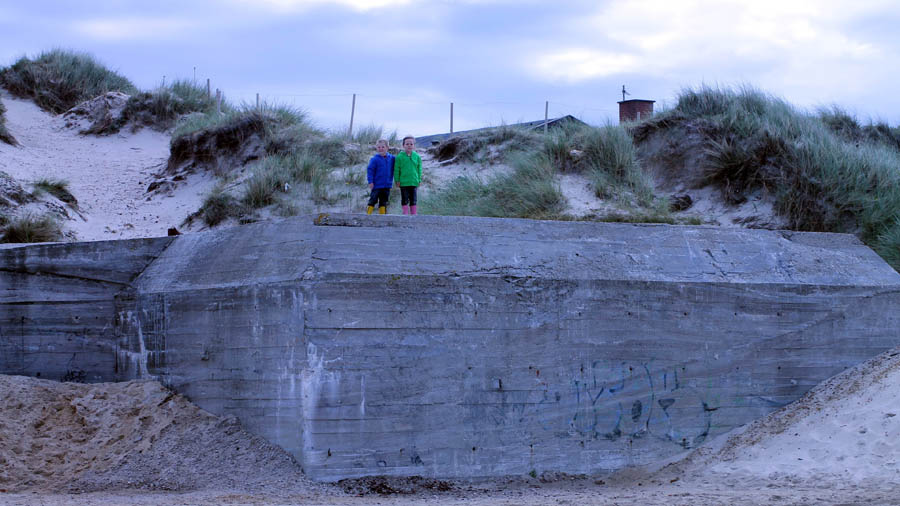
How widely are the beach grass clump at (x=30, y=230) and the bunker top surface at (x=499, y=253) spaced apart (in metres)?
4.34

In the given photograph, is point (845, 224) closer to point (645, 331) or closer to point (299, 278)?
point (645, 331)

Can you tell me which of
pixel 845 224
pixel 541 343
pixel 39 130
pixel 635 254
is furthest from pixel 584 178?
pixel 39 130

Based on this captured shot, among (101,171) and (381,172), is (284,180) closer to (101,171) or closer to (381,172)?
(381,172)

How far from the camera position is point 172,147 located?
594 inches

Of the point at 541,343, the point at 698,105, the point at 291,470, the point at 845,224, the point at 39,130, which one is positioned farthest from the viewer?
the point at 39,130

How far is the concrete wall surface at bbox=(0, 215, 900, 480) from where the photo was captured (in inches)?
228

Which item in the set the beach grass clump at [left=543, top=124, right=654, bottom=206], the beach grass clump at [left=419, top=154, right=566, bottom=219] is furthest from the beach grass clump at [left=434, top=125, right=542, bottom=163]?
the beach grass clump at [left=419, top=154, right=566, bottom=219]

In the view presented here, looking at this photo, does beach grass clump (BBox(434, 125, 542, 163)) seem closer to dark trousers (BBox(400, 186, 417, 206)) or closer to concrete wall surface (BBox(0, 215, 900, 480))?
dark trousers (BBox(400, 186, 417, 206))

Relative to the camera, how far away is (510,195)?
1088cm

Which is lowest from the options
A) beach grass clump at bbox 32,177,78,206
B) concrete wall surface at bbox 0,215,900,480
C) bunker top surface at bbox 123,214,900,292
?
concrete wall surface at bbox 0,215,900,480

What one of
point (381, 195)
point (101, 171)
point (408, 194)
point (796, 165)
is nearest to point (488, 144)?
point (796, 165)

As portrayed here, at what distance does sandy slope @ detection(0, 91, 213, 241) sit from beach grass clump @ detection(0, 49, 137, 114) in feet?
1.38

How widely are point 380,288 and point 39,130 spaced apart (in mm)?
14570

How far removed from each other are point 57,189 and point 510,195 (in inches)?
284
